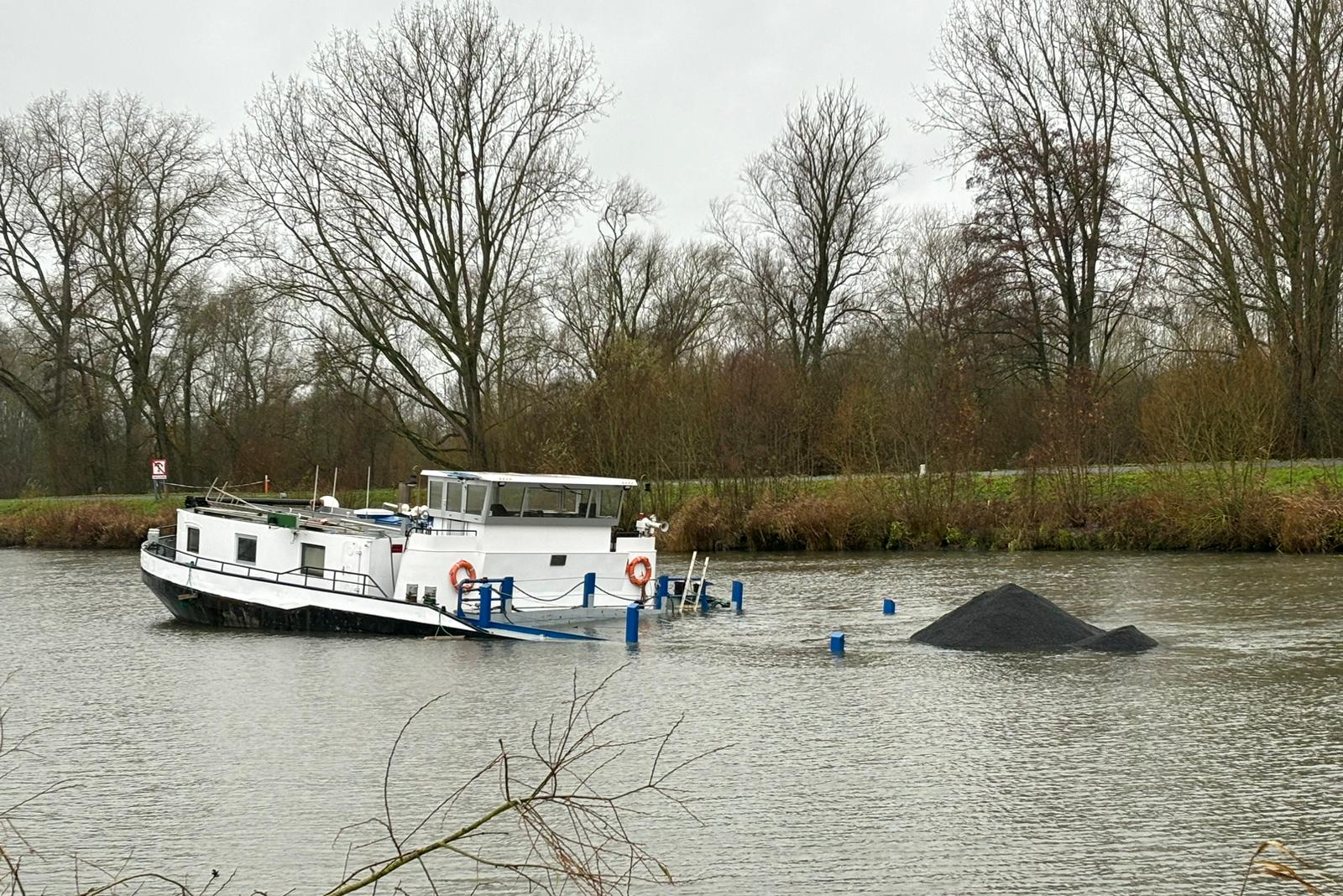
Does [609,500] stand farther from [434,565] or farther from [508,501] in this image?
[434,565]

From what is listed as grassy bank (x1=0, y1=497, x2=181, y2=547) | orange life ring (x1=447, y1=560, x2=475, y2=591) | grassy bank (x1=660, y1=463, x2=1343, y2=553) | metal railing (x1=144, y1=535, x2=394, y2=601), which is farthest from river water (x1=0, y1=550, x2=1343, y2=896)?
grassy bank (x1=0, y1=497, x2=181, y2=547)

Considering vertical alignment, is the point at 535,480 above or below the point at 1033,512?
above

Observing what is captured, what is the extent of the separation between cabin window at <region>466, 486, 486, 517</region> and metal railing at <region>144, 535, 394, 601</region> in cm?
224

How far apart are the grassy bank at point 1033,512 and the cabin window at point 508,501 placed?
1820 cm

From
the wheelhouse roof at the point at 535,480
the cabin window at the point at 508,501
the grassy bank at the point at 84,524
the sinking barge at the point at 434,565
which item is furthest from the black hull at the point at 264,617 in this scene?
the grassy bank at the point at 84,524

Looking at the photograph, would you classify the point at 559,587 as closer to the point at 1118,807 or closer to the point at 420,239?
the point at 1118,807

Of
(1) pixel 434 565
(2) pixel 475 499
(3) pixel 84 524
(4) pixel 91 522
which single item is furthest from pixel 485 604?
(3) pixel 84 524

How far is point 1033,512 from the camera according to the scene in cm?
4081

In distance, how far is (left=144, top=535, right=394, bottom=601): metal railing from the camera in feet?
83.3

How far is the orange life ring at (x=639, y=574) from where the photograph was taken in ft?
89.1

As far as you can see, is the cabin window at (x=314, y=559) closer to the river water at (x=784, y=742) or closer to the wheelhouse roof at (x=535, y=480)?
the river water at (x=784, y=742)

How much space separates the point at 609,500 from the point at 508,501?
87.5 inches

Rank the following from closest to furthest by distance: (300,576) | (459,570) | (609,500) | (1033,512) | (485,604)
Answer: (485,604), (459,570), (300,576), (609,500), (1033,512)

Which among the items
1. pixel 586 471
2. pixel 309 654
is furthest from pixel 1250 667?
pixel 586 471
